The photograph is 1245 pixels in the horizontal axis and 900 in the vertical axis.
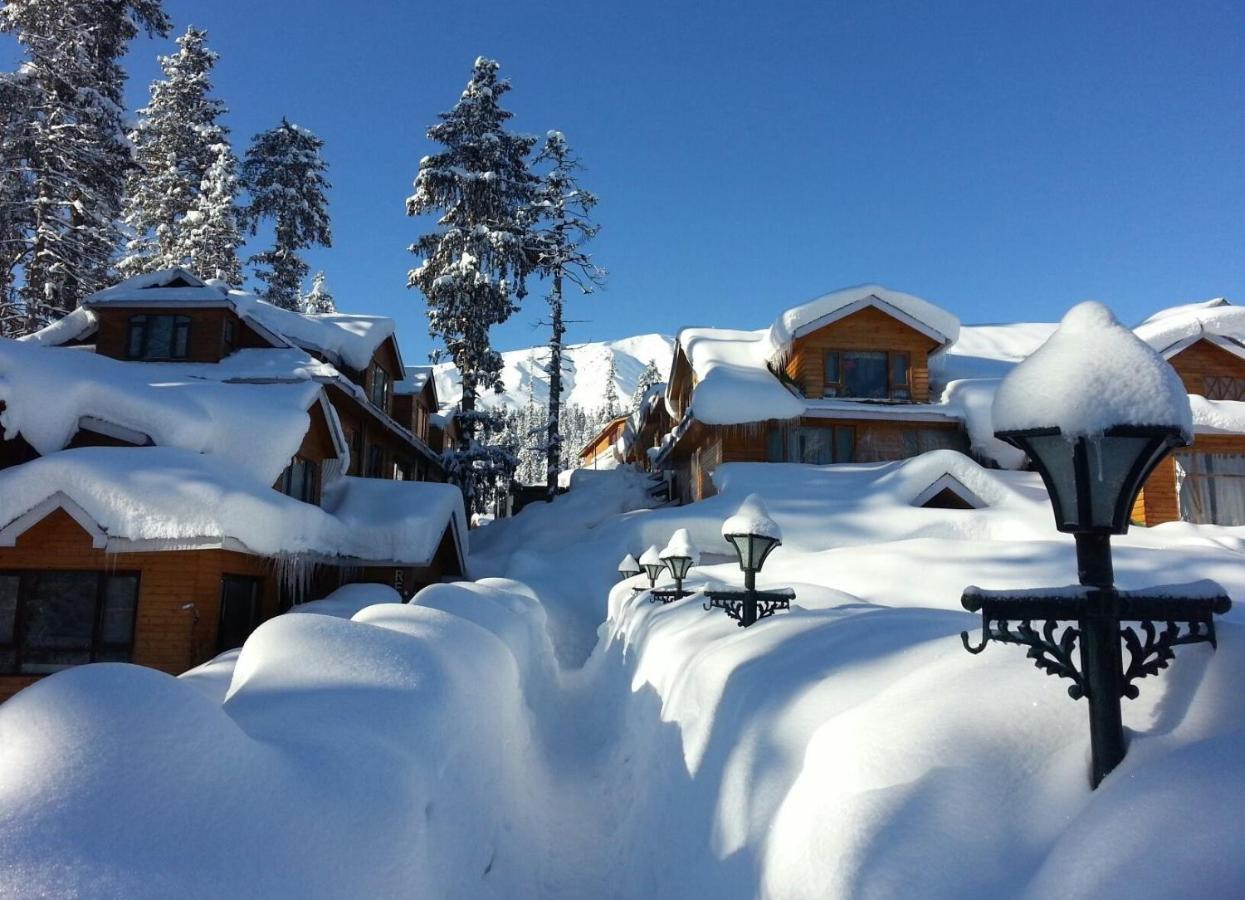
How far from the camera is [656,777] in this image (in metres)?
5.89

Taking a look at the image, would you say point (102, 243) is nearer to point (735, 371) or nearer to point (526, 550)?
point (526, 550)

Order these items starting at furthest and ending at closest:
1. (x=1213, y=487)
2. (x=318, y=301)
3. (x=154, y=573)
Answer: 1. (x=318, y=301)
2. (x=1213, y=487)
3. (x=154, y=573)

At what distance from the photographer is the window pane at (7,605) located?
12.3 meters

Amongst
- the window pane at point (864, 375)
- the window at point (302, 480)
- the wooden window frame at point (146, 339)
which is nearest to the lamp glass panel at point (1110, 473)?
the window at point (302, 480)

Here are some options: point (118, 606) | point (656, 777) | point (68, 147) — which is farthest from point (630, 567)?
point (68, 147)

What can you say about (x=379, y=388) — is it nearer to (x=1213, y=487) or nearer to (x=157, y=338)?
(x=157, y=338)

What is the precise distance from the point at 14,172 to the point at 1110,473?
29180 millimetres

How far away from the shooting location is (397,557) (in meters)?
17.3

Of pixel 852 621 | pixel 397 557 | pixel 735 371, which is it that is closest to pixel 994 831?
pixel 852 621

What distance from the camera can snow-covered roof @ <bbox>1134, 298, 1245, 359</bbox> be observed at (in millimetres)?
22875

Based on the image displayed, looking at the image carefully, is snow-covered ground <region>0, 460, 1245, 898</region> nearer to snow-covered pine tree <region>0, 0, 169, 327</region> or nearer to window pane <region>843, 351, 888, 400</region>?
window pane <region>843, 351, 888, 400</region>

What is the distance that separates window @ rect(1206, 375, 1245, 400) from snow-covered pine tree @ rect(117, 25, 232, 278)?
37.6 metres

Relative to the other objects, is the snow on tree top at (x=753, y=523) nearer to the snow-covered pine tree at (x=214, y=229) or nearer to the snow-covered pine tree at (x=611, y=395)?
the snow-covered pine tree at (x=214, y=229)

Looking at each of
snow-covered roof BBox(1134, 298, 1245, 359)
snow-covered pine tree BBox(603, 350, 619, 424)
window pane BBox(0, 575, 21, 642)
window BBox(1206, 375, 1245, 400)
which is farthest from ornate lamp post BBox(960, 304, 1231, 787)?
snow-covered pine tree BBox(603, 350, 619, 424)
